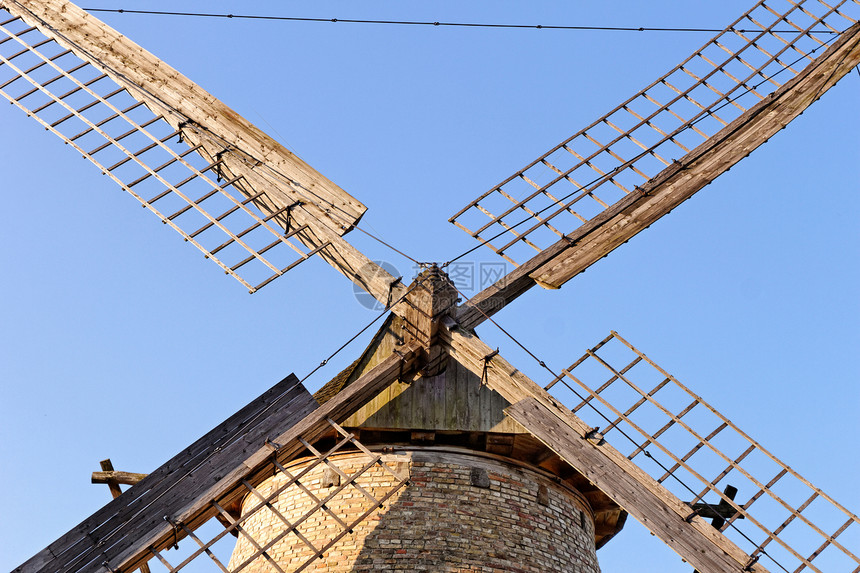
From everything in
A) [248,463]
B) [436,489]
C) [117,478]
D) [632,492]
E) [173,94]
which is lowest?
[632,492]

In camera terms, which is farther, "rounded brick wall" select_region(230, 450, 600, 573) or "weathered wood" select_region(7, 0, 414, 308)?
"weathered wood" select_region(7, 0, 414, 308)

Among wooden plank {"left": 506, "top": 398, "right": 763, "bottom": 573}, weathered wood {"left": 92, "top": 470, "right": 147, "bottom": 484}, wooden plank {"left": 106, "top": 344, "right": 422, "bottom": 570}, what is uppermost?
weathered wood {"left": 92, "top": 470, "right": 147, "bottom": 484}

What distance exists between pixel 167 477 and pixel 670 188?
472 centimetres

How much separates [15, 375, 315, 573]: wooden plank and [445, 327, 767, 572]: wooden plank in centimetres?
145

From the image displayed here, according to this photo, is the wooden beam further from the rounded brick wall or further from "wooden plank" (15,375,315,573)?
the rounded brick wall

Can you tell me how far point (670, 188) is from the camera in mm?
8758

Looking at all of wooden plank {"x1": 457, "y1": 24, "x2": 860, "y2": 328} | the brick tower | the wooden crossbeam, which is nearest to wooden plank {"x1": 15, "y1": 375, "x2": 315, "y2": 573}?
the wooden crossbeam

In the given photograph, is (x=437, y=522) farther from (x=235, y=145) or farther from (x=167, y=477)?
(x=235, y=145)

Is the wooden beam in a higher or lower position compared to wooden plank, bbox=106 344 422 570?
higher

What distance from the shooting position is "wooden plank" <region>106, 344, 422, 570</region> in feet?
23.3

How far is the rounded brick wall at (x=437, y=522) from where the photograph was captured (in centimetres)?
730

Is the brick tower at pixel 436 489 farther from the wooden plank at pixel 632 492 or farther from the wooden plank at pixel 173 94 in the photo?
the wooden plank at pixel 173 94

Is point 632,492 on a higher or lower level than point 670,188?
lower

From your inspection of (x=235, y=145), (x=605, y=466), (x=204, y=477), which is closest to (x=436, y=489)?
(x=605, y=466)
